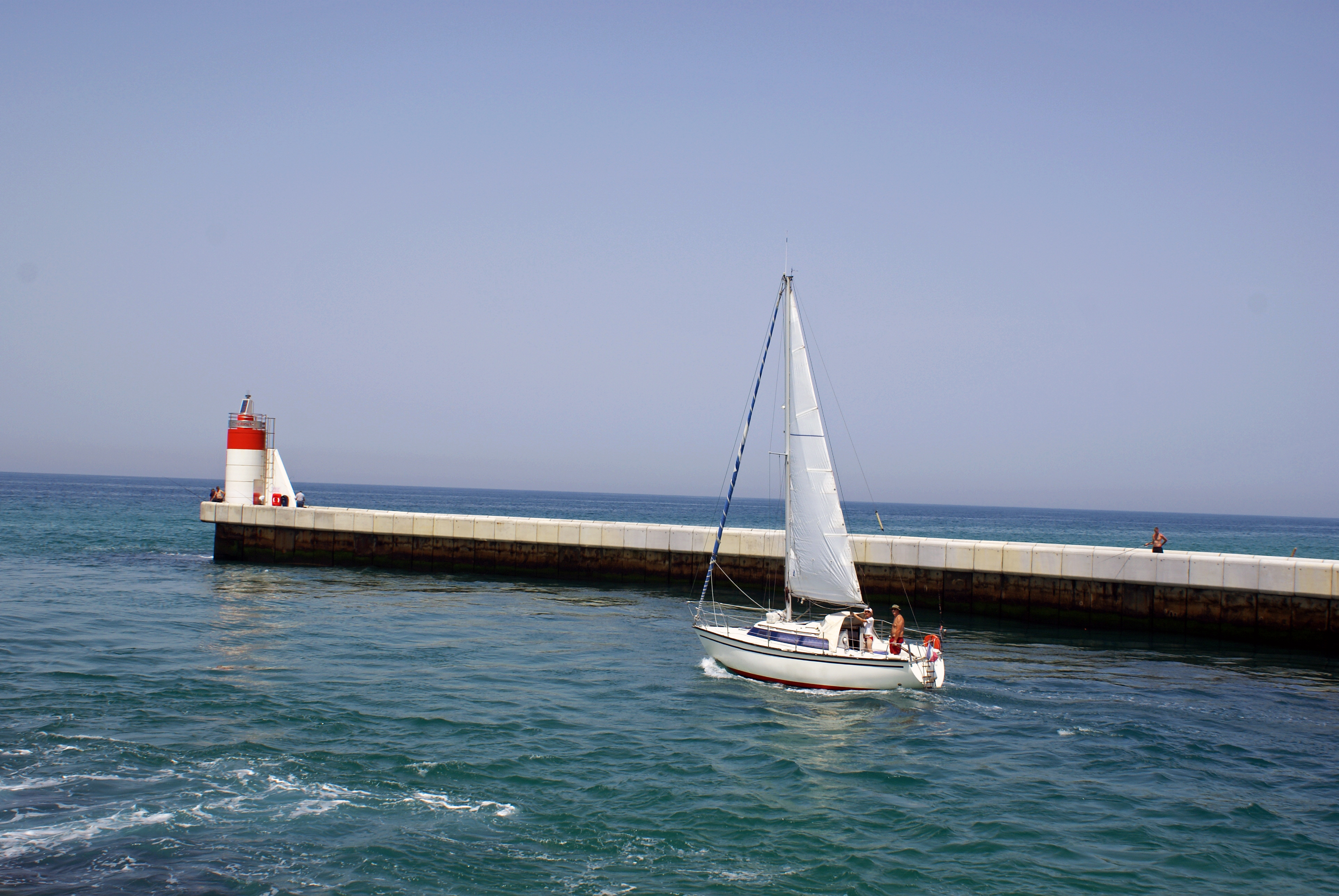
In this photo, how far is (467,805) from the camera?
12.6m

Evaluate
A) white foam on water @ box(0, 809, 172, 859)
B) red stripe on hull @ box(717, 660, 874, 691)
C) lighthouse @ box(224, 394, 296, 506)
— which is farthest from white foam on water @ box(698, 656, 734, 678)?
lighthouse @ box(224, 394, 296, 506)

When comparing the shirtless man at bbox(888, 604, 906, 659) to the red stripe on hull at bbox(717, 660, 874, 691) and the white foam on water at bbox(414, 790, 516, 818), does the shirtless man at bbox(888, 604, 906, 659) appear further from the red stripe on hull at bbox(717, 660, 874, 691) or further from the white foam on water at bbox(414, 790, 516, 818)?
the white foam on water at bbox(414, 790, 516, 818)

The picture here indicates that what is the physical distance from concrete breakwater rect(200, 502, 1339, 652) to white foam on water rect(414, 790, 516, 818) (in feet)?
74.2

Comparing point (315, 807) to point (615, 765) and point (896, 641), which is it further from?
point (896, 641)

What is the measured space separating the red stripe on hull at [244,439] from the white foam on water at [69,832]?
34.1m

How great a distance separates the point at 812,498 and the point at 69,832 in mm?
15679

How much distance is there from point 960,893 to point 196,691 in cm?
1522

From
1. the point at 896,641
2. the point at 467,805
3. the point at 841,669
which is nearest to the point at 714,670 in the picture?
the point at 841,669

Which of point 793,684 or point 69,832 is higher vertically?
point 793,684

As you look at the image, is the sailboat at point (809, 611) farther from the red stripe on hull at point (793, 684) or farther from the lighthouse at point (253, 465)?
the lighthouse at point (253, 465)

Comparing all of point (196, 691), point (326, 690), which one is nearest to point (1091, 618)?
point (326, 690)

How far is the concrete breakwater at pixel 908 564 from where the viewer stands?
91.3 feet

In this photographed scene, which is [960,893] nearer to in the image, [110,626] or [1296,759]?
[1296,759]

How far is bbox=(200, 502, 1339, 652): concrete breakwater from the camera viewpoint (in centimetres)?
2783
